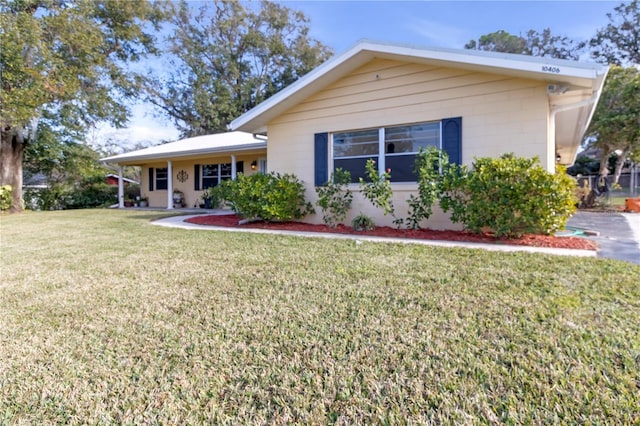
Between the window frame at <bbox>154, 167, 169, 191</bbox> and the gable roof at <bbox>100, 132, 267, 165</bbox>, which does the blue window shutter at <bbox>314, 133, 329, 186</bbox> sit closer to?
the gable roof at <bbox>100, 132, 267, 165</bbox>

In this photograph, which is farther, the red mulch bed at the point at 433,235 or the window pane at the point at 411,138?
the window pane at the point at 411,138

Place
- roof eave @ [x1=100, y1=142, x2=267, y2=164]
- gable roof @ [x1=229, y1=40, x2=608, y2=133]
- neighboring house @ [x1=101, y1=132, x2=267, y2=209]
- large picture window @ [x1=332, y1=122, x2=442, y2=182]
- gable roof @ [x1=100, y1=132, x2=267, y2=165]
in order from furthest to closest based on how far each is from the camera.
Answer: neighboring house @ [x1=101, y1=132, x2=267, y2=209] → gable roof @ [x1=100, y1=132, x2=267, y2=165] → roof eave @ [x1=100, y1=142, x2=267, y2=164] → large picture window @ [x1=332, y1=122, x2=442, y2=182] → gable roof @ [x1=229, y1=40, x2=608, y2=133]

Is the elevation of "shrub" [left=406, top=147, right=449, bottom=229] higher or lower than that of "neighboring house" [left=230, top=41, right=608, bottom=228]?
lower

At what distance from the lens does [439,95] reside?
6.86m

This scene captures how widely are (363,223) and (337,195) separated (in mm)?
1042

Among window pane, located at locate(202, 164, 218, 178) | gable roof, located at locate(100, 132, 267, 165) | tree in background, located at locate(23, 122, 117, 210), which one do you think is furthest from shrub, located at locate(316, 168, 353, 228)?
tree in background, located at locate(23, 122, 117, 210)

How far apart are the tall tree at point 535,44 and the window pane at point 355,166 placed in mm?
26667

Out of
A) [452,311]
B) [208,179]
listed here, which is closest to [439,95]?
[452,311]

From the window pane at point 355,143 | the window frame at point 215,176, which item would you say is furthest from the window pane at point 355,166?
the window frame at point 215,176

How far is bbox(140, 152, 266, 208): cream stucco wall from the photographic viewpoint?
47.0 feet

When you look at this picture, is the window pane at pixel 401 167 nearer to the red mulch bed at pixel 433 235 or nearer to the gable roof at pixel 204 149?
the red mulch bed at pixel 433 235

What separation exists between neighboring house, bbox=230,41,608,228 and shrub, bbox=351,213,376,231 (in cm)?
50

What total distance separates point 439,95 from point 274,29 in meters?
23.8

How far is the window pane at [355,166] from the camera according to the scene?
789cm
